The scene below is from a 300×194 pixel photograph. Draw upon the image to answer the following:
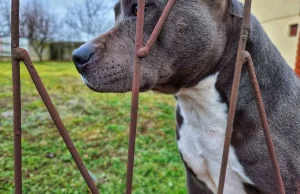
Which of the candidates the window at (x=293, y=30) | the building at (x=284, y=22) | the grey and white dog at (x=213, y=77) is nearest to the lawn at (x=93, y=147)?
the grey and white dog at (x=213, y=77)

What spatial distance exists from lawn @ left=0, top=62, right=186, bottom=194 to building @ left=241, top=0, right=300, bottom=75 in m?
2.27

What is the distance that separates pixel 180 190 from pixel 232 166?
149 cm

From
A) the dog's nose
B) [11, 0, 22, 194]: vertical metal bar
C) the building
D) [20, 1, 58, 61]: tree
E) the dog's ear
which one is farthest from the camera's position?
the building

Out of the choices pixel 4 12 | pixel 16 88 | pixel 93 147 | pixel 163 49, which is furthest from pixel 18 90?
pixel 93 147

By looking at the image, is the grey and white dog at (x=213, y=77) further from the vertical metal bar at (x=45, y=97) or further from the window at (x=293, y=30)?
the window at (x=293, y=30)

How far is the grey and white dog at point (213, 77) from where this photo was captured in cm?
133

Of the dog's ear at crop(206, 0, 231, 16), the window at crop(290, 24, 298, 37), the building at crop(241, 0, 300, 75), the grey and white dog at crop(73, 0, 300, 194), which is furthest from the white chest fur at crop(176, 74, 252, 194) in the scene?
the window at crop(290, 24, 298, 37)

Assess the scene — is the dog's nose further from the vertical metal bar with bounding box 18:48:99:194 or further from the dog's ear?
the dog's ear

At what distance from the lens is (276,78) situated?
153 cm

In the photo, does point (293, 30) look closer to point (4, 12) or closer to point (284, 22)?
point (284, 22)

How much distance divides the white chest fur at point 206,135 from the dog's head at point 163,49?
0.10 m

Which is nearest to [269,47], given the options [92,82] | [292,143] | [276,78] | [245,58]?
[276,78]

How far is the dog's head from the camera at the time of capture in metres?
1.28

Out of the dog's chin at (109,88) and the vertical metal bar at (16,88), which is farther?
the dog's chin at (109,88)
